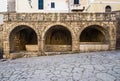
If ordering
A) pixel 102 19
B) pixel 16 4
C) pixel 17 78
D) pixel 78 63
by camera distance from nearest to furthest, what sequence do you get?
pixel 17 78 → pixel 78 63 → pixel 102 19 → pixel 16 4

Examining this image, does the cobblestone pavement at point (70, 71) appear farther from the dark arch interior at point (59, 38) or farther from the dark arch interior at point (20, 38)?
the dark arch interior at point (59, 38)

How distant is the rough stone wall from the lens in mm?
15641

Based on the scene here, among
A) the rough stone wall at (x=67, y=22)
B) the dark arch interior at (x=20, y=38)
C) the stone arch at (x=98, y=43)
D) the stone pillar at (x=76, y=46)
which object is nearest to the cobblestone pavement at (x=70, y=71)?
the stone pillar at (x=76, y=46)

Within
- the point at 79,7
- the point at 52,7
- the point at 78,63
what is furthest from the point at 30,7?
the point at 78,63

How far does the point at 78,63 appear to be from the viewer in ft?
38.7

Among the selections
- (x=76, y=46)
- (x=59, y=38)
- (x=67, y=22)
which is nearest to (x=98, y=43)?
(x=76, y=46)

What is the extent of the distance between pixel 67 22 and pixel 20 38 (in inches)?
199

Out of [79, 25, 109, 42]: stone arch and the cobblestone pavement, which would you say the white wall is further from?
the cobblestone pavement

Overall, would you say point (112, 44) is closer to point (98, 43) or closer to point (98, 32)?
point (98, 43)

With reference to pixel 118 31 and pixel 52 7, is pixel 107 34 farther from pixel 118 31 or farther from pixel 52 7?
pixel 52 7

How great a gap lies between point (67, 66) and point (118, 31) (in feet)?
28.5

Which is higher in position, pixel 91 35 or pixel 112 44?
pixel 91 35

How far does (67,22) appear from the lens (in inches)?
619

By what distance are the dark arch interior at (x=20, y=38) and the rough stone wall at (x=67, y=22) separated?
→ 2.82 ft
